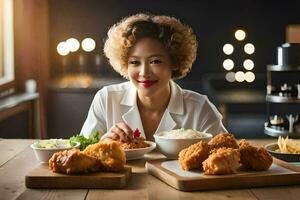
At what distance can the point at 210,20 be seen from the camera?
24.3ft

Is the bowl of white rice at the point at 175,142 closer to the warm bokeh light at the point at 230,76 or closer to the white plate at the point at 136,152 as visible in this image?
the white plate at the point at 136,152

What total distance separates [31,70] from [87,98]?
31.0 inches

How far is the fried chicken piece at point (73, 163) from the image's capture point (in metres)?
1.54

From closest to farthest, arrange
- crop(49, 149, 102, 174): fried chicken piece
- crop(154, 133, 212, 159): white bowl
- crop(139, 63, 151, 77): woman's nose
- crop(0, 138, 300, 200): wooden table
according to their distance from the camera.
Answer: crop(0, 138, 300, 200): wooden table → crop(49, 149, 102, 174): fried chicken piece → crop(154, 133, 212, 159): white bowl → crop(139, 63, 151, 77): woman's nose

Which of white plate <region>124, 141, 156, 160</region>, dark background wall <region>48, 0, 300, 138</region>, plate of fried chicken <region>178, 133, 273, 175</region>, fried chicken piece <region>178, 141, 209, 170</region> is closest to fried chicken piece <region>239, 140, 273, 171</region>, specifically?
plate of fried chicken <region>178, 133, 273, 175</region>

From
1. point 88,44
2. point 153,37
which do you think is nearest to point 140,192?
point 153,37

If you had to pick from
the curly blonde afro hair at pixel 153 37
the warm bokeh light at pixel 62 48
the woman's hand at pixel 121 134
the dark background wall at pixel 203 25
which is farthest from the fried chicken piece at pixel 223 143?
the warm bokeh light at pixel 62 48

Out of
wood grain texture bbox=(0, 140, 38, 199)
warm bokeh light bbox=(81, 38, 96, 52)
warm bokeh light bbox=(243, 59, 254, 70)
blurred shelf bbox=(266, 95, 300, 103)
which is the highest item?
warm bokeh light bbox=(81, 38, 96, 52)

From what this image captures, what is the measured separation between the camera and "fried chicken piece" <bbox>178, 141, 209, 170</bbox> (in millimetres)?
1578

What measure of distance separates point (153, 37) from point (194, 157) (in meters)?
1.12

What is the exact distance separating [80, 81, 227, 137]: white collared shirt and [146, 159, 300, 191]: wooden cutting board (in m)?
0.94

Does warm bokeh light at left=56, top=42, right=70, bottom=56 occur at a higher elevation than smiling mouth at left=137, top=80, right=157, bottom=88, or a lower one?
higher

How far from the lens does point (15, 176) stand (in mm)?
1676

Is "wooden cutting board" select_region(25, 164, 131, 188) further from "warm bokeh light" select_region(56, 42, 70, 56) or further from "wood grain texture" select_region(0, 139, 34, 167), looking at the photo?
"warm bokeh light" select_region(56, 42, 70, 56)
